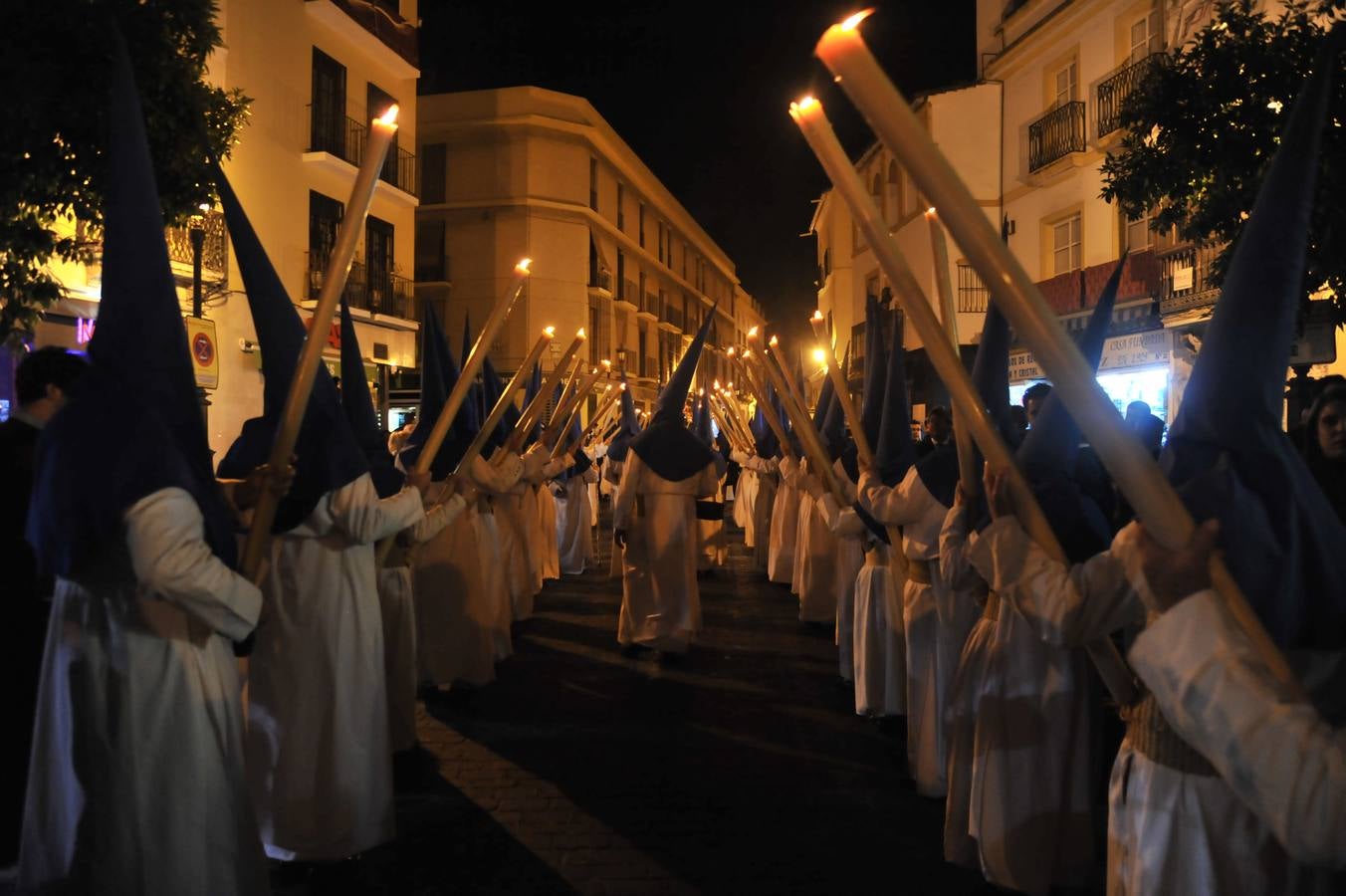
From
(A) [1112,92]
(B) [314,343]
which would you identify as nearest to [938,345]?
(B) [314,343]

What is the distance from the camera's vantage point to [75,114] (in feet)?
18.3

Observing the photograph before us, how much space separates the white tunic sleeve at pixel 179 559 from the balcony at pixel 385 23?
2003cm

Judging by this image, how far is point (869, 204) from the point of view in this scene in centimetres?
262

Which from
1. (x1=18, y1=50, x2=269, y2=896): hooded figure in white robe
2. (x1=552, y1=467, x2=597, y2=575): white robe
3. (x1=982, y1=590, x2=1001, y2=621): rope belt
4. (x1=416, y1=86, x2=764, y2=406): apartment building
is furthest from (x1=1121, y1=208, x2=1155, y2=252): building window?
(x1=416, y1=86, x2=764, y2=406): apartment building

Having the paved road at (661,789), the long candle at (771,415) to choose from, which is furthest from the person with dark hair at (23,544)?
the long candle at (771,415)

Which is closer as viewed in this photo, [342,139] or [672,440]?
[672,440]

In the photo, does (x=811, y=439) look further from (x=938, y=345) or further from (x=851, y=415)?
(x=938, y=345)

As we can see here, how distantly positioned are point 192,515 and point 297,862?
2000mm

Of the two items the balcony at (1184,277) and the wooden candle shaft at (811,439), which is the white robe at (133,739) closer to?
the wooden candle shaft at (811,439)

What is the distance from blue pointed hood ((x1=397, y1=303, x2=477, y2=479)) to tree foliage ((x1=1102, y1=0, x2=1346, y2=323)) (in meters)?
5.41

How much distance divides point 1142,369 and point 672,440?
11535mm

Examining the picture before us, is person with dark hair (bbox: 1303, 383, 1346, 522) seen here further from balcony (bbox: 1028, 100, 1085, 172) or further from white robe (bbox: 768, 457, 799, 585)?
balcony (bbox: 1028, 100, 1085, 172)

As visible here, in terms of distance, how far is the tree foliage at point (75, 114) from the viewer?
5.37 m

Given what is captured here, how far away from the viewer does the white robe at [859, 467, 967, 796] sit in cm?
495
